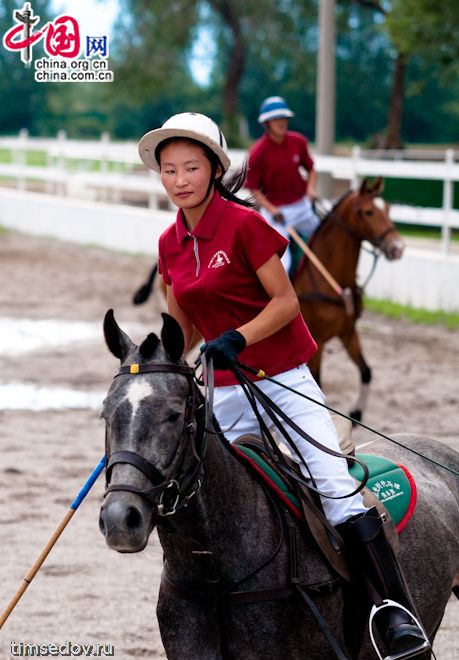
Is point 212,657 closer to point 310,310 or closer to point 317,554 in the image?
point 317,554

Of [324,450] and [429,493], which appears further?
[429,493]

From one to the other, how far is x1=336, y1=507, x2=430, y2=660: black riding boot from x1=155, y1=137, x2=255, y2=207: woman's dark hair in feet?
3.86

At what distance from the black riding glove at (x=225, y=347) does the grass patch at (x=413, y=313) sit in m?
11.1

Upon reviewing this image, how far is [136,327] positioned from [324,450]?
34.2 feet

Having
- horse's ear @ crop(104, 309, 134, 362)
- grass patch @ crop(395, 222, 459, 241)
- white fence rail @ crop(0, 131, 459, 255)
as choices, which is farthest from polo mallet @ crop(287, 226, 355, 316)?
grass patch @ crop(395, 222, 459, 241)

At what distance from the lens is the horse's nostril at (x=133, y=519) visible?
298cm

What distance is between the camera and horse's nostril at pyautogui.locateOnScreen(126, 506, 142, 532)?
298 centimetres

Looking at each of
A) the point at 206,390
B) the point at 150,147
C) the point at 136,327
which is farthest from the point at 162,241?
the point at 136,327

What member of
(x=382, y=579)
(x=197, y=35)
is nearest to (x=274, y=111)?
(x=382, y=579)

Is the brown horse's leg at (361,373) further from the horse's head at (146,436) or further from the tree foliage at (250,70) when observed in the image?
the tree foliage at (250,70)

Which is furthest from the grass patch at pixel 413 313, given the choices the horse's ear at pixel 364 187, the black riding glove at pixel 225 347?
the black riding glove at pixel 225 347

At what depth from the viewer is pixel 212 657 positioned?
3535mm

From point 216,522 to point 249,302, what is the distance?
73 cm

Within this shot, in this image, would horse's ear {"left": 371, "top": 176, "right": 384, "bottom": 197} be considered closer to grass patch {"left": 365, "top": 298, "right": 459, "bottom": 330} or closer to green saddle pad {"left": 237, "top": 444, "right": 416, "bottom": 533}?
grass patch {"left": 365, "top": 298, "right": 459, "bottom": 330}
